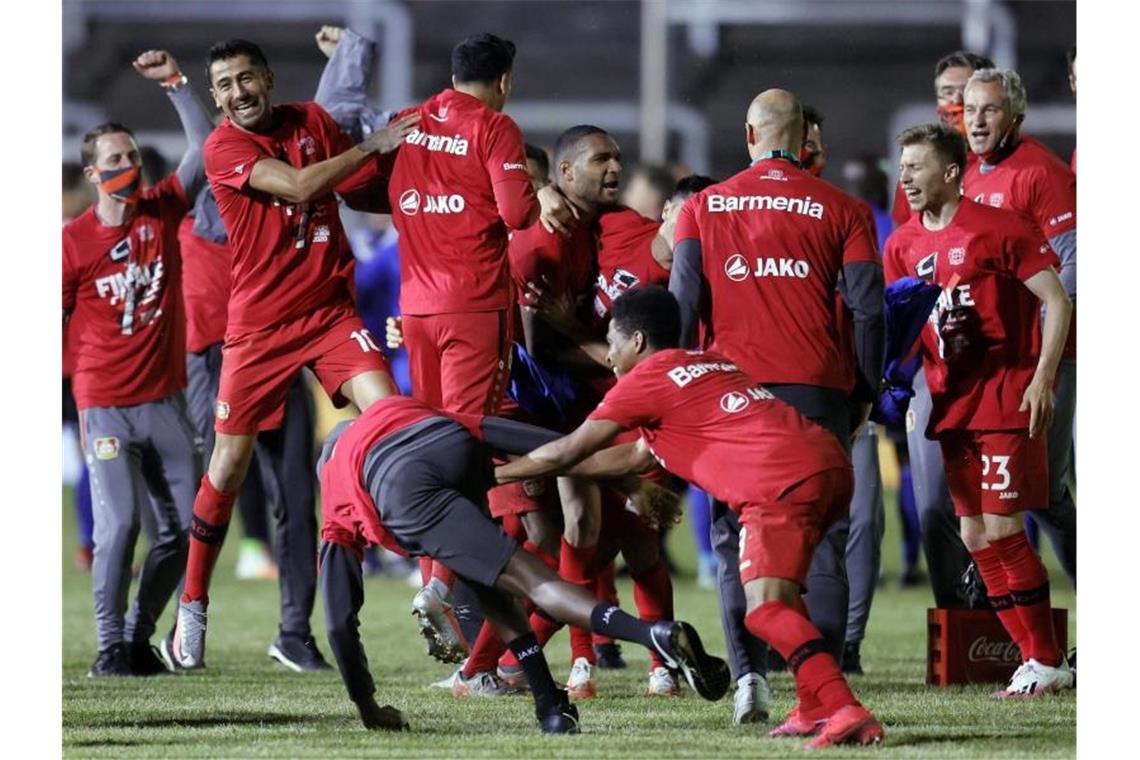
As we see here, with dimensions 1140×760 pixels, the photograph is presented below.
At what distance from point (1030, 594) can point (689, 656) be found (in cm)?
207

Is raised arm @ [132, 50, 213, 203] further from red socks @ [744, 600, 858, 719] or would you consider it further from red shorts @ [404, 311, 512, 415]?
red socks @ [744, 600, 858, 719]

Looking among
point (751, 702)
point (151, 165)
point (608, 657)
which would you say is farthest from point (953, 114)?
point (151, 165)

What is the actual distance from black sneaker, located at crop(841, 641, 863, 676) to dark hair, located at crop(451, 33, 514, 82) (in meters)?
2.56

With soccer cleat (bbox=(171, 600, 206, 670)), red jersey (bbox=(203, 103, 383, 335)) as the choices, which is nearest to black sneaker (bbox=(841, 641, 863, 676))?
red jersey (bbox=(203, 103, 383, 335))

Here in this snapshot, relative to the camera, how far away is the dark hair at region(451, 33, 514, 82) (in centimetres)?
726

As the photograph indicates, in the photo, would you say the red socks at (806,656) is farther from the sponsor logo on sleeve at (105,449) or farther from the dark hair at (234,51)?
the sponsor logo on sleeve at (105,449)

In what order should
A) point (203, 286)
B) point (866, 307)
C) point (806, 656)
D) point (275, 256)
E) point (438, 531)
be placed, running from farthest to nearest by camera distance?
point (203, 286), point (275, 256), point (866, 307), point (438, 531), point (806, 656)

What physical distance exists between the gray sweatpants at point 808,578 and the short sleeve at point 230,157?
212 cm

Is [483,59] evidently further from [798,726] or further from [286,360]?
[798,726]

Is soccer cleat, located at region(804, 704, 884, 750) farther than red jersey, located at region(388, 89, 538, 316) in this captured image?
No

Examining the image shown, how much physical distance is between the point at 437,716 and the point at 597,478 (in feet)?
3.49

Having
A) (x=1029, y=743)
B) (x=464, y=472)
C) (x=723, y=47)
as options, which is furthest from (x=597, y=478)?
(x=723, y=47)

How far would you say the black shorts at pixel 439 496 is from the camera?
572 centimetres

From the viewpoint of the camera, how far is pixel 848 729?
5.39 meters
